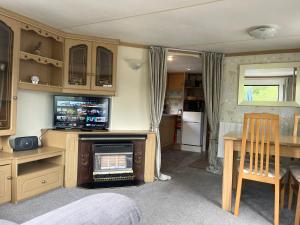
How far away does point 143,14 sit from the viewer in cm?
251

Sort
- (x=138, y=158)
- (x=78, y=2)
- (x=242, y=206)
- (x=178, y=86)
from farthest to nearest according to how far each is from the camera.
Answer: (x=178, y=86) < (x=138, y=158) < (x=242, y=206) < (x=78, y=2)

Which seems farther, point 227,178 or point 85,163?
point 85,163

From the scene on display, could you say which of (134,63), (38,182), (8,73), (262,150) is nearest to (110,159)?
(38,182)

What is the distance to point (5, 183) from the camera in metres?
2.51

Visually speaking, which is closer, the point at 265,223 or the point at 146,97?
the point at 265,223

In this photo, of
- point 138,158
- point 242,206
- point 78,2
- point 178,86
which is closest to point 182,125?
point 178,86

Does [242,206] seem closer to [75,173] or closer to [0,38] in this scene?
[75,173]

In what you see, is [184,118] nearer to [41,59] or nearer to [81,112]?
[81,112]

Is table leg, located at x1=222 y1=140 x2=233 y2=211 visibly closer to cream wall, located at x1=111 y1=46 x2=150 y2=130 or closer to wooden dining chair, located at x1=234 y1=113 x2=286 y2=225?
wooden dining chair, located at x1=234 y1=113 x2=286 y2=225

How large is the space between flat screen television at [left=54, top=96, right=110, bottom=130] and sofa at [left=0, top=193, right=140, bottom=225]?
247 cm

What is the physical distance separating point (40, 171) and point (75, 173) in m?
0.47

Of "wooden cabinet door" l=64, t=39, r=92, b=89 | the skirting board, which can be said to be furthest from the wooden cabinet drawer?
the skirting board

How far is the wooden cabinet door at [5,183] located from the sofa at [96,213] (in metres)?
1.88

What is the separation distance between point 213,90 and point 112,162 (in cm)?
211
